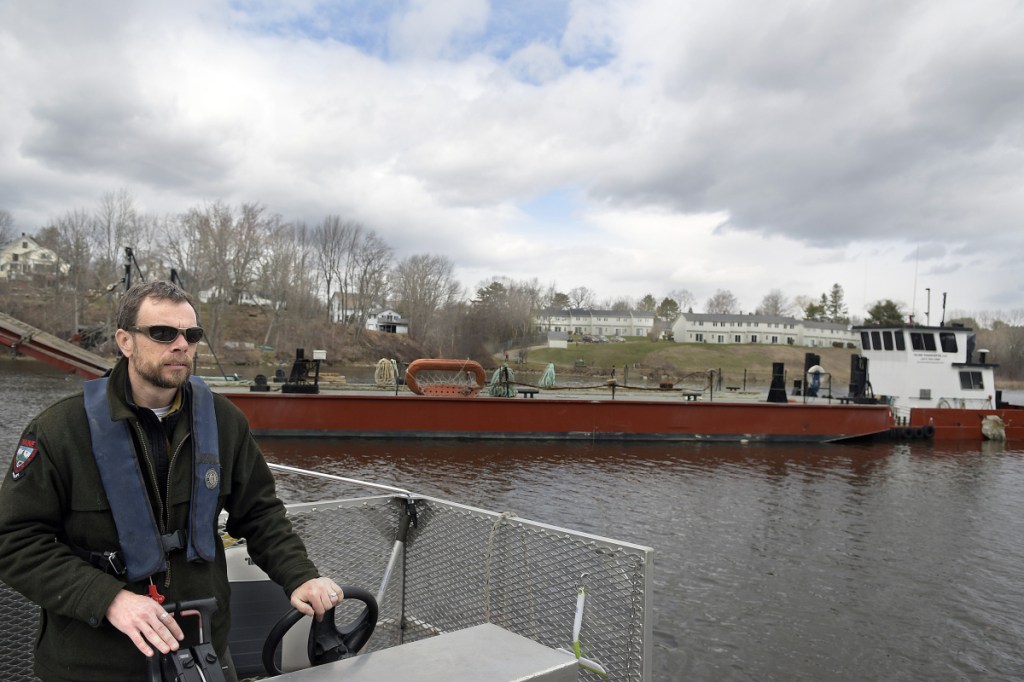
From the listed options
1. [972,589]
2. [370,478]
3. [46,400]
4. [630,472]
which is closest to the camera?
[972,589]

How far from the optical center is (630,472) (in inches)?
698

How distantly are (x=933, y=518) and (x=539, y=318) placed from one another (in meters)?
116

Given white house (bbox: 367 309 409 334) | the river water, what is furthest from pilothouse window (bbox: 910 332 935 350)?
white house (bbox: 367 309 409 334)

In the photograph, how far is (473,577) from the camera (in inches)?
152

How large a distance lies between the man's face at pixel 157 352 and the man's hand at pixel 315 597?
811mm

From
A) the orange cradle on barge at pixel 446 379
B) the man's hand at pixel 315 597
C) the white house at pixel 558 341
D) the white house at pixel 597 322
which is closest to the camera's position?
the man's hand at pixel 315 597

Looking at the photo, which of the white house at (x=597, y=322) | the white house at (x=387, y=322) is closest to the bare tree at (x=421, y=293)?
the white house at (x=387, y=322)

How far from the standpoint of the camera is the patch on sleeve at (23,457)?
2.12 m

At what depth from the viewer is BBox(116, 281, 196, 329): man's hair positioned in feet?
7.82

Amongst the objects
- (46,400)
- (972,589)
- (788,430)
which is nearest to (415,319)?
(46,400)

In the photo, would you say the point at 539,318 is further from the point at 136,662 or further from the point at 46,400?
the point at 136,662

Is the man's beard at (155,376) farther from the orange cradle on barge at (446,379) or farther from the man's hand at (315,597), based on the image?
the orange cradle on barge at (446,379)

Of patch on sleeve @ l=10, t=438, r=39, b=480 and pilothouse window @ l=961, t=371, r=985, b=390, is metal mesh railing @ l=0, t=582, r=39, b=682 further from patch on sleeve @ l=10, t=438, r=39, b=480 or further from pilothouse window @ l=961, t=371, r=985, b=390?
pilothouse window @ l=961, t=371, r=985, b=390

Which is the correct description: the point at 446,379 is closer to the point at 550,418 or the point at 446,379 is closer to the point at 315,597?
the point at 550,418
